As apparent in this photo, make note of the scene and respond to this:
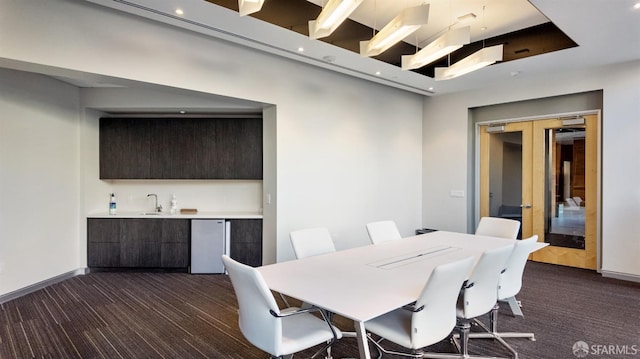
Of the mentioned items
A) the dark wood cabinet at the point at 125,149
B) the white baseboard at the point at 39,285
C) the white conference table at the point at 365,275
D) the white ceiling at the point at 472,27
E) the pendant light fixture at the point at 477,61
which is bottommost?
the white baseboard at the point at 39,285

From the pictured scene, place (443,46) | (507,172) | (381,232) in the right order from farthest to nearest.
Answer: (507,172), (381,232), (443,46)

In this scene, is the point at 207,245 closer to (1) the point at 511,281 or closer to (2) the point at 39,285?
(2) the point at 39,285

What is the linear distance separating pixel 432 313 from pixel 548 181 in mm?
4739

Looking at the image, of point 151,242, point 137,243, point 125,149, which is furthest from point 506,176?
point 125,149

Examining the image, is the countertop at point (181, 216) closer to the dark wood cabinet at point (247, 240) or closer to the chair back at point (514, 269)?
the dark wood cabinet at point (247, 240)

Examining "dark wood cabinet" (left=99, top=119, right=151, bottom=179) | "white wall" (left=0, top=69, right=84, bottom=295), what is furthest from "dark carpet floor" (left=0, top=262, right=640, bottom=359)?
"dark wood cabinet" (left=99, top=119, right=151, bottom=179)

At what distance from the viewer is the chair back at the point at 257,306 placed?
192 centimetres

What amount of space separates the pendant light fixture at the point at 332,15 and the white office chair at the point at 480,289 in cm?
193

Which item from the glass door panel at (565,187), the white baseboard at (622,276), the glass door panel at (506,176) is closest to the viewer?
the white baseboard at (622,276)

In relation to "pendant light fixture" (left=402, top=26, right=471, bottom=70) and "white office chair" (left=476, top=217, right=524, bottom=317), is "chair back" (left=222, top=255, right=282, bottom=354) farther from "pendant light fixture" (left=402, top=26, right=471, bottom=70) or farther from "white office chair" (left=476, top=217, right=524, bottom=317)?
"white office chair" (left=476, top=217, right=524, bottom=317)

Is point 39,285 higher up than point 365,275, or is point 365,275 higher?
point 365,275

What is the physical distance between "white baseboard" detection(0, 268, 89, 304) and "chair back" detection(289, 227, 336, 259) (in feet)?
11.3

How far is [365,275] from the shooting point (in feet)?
8.24

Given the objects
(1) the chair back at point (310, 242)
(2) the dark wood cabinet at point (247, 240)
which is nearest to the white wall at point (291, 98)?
(2) the dark wood cabinet at point (247, 240)
